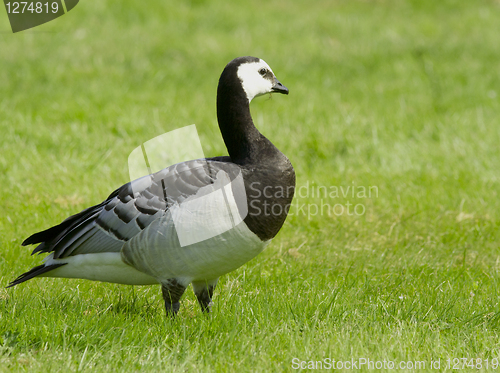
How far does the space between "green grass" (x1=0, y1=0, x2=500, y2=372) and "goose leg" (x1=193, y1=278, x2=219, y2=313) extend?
0.56ft

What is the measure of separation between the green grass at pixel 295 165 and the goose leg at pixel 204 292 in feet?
0.56

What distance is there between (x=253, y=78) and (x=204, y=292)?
1637 mm

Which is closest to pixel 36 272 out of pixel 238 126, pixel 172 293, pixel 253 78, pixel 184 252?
pixel 172 293

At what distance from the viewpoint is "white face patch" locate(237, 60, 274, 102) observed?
13.5ft

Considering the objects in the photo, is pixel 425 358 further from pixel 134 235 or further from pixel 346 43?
pixel 346 43


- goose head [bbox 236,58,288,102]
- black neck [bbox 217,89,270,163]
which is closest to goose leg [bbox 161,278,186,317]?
black neck [bbox 217,89,270,163]

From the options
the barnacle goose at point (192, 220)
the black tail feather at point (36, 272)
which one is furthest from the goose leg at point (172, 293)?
the black tail feather at point (36, 272)

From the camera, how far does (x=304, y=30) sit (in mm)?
12531

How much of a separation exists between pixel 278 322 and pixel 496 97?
25.2 ft

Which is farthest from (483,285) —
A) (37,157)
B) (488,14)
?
(488,14)

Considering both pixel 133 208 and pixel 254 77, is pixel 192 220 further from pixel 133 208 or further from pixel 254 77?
pixel 254 77

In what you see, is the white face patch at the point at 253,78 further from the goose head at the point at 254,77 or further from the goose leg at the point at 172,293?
the goose leg at the point at 172,293

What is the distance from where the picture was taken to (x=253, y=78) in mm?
4160

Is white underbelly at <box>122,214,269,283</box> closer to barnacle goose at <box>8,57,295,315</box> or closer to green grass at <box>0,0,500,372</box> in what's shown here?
→ barnacle goose at <box>8,57,295,315</box>
